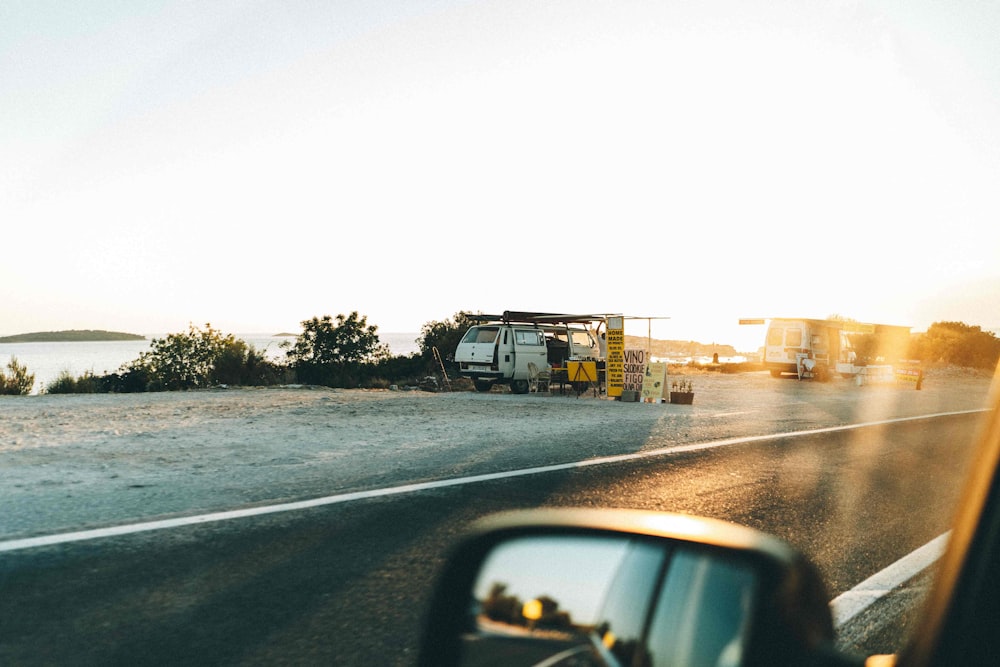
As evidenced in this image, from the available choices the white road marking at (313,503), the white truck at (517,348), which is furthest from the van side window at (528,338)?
the white road marking at (313,503)

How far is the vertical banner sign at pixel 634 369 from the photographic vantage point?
19.8 m

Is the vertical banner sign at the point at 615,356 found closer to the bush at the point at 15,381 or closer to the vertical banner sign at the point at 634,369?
the vertical banner sign at the point at 634,369

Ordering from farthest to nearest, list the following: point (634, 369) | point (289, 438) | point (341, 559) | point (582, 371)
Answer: point (582, 371)
point (634, 369)
point (289, 438)
point (341, 559)

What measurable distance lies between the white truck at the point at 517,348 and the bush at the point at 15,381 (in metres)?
11.0

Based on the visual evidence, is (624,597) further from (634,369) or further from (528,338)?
(528,338)

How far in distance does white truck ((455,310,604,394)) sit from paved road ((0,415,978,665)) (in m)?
12.8

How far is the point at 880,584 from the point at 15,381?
20792mm

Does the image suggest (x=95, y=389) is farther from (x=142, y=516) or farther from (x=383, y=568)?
(x=383, y=568)

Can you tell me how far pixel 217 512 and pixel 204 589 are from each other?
2104 mm

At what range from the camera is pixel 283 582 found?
451 centimetres

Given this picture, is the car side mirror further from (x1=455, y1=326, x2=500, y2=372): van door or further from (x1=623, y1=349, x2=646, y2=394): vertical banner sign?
(x1=455, y1=326, x2=500, y2=372): van door

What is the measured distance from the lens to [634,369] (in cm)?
1997

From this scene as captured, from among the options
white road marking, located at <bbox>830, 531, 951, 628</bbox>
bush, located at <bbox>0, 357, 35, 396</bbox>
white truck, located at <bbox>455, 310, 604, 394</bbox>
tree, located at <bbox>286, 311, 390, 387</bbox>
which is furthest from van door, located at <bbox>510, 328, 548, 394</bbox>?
white road marking, located at <bbox>830, 531, 951, 628</bbox>

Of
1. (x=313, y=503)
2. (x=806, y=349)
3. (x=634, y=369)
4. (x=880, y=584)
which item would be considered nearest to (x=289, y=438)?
(x=313, y=503)
